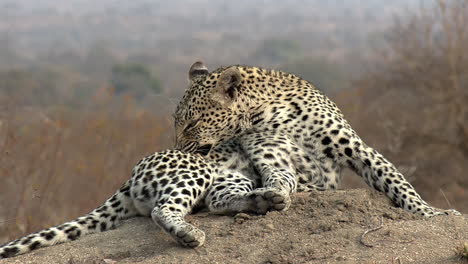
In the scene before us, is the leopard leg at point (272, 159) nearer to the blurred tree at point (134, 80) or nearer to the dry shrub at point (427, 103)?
the dry shrub at point (427, 103)

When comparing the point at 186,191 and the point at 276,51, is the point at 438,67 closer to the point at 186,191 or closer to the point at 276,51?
the point at 186,191

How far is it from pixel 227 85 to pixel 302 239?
2133 mm

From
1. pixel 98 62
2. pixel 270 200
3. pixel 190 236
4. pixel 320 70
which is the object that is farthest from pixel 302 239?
pixel 98 62

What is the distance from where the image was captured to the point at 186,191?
6637mm

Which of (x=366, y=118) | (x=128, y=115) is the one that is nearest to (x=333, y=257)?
(x=128, y=115)

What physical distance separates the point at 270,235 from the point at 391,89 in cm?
1502

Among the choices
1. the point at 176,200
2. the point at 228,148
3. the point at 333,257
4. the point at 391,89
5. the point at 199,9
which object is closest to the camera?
the point at 333,257

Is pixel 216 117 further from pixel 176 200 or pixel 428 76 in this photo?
pixel 428 76

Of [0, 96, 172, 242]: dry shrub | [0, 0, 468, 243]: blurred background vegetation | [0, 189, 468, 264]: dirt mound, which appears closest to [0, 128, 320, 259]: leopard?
[0, 189, 468, 264]: dirt mound

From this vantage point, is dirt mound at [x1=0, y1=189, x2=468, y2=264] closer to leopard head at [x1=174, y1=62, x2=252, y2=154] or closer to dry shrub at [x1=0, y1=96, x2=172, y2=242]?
leopard head at [x1=174, y1=62, x2=252, y2=154]

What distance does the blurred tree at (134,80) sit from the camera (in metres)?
44.3

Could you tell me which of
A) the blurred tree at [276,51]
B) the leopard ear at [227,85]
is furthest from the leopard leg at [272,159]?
the blurred tree at [276,51]

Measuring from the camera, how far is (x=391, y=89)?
20453mm

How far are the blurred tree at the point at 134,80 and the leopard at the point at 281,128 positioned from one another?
35.7 m
